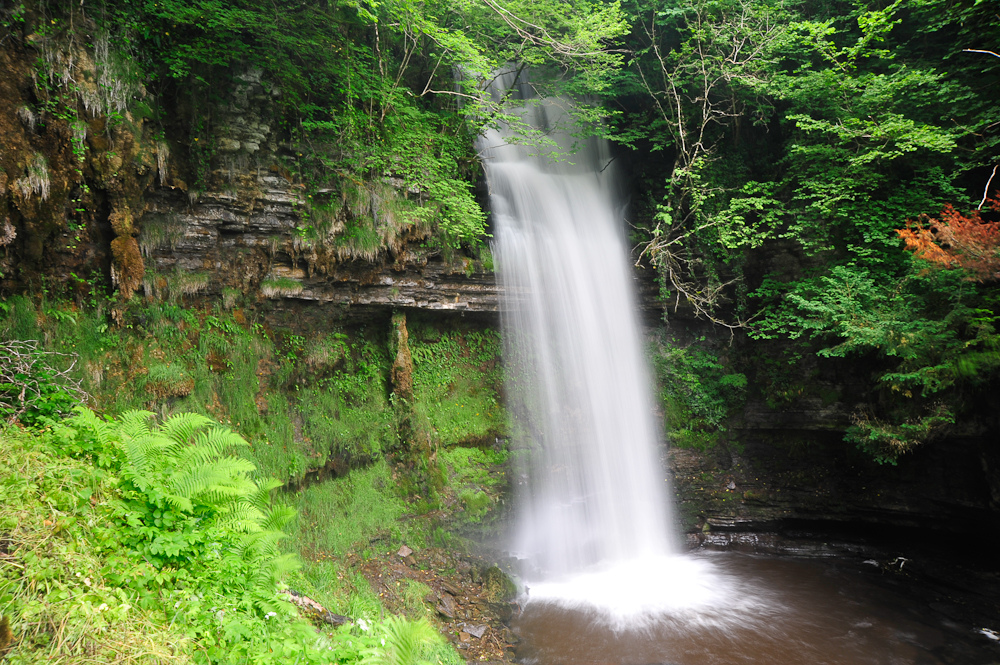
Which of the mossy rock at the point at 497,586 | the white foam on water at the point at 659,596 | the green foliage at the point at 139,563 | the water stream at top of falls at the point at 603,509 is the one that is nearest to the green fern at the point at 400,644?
the green foliage at the point at 139,563

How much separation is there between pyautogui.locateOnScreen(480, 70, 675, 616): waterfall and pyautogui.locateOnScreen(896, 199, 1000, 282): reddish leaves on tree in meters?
5.76

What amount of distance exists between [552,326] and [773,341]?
5.36 metres

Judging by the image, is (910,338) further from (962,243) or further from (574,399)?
(574,399)

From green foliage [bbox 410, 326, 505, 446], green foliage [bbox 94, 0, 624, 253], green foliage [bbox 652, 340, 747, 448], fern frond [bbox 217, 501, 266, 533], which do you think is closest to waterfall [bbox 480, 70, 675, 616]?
green foliage [bbox 410, 326, 505, 446]

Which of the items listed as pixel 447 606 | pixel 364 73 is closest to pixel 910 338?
pixel 447 606

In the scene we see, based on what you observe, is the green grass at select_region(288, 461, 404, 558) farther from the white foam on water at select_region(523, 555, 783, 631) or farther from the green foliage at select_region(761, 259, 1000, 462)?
the green foliage at select_region(761, 259, 1000, 462)

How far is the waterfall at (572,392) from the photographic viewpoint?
10891mm

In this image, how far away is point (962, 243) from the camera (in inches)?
321

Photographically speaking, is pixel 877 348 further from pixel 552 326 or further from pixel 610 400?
pixel 552 326

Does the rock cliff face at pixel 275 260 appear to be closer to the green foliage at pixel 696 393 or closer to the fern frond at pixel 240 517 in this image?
the green foliage at pixel 696 393

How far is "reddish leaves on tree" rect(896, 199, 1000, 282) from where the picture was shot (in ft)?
26.0

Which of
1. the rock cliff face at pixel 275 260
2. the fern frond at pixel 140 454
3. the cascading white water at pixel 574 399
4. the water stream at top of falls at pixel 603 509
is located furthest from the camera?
the cascading white water at pixel 574 399

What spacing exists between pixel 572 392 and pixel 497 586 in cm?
451

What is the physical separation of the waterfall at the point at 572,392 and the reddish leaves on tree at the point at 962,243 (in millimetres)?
5756
